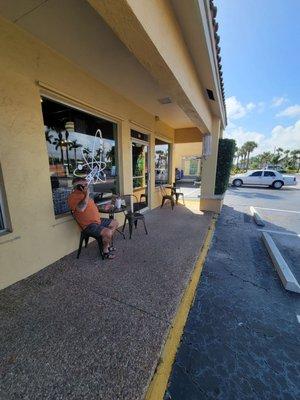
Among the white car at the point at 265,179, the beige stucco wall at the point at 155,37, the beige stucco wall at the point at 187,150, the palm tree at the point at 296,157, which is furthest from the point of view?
the palm tree at the point at 296,157

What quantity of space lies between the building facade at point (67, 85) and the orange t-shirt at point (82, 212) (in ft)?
1.08

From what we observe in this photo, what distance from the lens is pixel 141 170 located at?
6.21m

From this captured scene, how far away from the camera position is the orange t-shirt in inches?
122

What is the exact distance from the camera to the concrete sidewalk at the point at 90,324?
1.48 m

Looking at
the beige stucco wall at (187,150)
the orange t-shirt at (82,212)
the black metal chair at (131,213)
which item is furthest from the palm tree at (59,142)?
the beige stucco wall at (187,150)

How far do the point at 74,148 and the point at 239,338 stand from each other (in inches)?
152

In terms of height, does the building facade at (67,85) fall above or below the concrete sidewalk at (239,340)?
above

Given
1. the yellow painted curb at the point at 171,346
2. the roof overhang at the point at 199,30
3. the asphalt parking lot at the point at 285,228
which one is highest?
the roof overhang at the point at 199,30

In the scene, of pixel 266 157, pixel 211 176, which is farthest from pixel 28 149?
pixel 266 157

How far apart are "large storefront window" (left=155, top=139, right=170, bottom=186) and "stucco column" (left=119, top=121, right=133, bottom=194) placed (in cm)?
245

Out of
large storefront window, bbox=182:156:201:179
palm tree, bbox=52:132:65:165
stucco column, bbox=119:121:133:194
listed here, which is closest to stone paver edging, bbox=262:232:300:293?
stucco column, bbox=119:121:133:194

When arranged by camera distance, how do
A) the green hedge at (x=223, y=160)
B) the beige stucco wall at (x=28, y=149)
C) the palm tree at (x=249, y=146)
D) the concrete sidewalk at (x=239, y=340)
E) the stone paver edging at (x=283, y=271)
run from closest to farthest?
the concrete sidewalk at (x=239, y=340) → the beige stucco wall at (x=28, y=149) → the stone paver edging at (x=283, y=271) → the green hedge at (x=223, y=160) → the palm tree at (x=249, y=146)

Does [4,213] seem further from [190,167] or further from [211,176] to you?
[190,167]

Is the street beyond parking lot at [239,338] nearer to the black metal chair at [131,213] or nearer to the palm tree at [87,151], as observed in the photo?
the black metal chair at [131,213]
